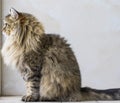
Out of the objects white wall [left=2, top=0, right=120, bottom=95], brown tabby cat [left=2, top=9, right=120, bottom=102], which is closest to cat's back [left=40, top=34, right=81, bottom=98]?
brown tabby cat [left=2, top=9, right=120, bottom=102]

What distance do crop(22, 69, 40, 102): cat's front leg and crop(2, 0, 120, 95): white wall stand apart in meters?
0.67

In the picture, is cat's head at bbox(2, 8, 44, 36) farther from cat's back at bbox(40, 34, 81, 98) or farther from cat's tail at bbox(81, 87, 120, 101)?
cat's tail at bbox(81, 87, 120, 101)

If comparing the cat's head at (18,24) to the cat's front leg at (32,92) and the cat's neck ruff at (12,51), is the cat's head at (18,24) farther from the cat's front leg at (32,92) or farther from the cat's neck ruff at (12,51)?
the cat's front leg at (32,92)

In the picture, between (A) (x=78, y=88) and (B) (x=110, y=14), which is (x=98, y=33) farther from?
(A) (x=78, y=88)

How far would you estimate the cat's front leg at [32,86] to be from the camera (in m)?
2.62

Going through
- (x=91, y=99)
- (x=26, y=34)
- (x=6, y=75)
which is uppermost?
(x=26, y=34)

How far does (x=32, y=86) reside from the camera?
263 centimetres

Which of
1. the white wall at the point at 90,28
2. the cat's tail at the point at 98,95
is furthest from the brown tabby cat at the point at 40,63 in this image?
the white wall at the point at 90,28

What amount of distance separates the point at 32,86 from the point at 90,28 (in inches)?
34.8

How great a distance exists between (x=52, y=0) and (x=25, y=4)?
0.26 m

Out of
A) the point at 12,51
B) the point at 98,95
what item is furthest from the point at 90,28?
the point at 12,51

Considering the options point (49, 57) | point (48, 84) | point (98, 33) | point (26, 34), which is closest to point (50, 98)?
point (48, 84)

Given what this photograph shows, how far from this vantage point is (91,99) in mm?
2723

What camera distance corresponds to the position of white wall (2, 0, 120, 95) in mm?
3156
